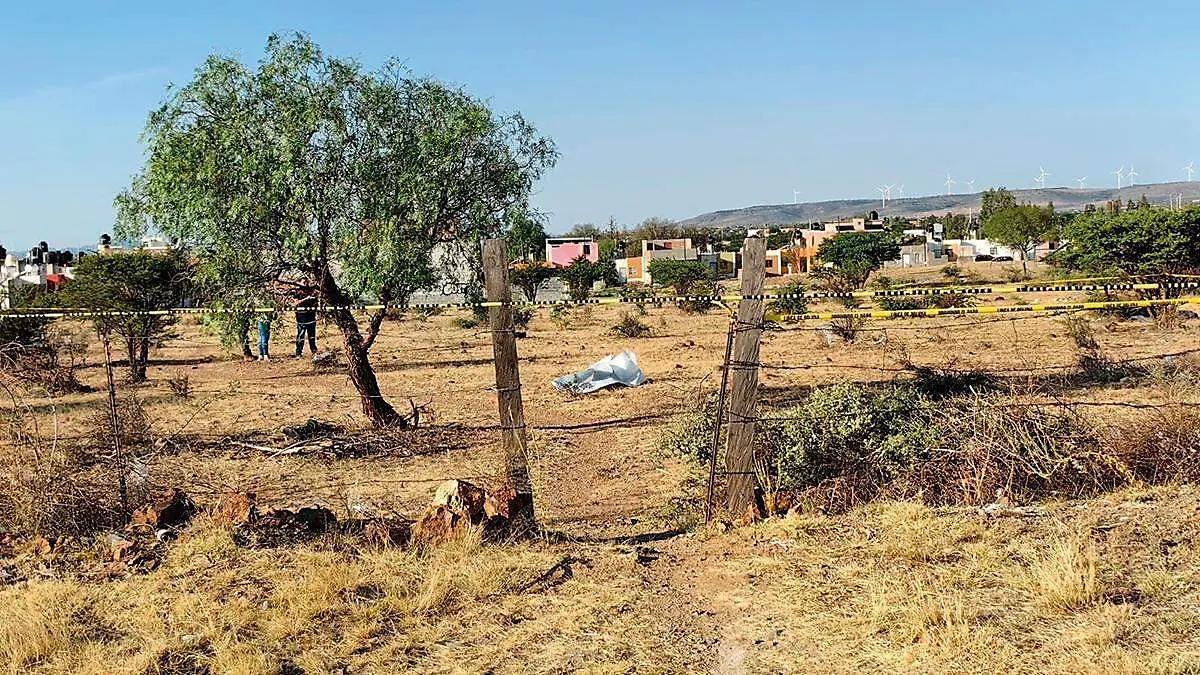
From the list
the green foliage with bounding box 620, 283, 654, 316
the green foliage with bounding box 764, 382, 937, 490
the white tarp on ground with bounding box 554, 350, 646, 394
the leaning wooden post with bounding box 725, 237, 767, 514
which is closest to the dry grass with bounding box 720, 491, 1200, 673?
the leaning wooden post with bounding box 725, 237, 767, 514

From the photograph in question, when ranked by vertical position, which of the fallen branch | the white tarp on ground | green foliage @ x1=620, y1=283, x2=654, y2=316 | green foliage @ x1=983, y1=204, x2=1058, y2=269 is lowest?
the fallen branch

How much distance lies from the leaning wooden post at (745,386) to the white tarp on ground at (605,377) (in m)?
7.87

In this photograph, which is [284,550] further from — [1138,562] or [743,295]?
[1138,562]

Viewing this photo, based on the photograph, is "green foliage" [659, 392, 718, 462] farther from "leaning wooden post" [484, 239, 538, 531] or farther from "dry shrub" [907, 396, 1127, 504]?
"leaning wooden post" [484, 239, 538, 531]

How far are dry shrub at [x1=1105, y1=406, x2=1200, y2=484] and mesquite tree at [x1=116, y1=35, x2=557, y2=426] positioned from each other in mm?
6859

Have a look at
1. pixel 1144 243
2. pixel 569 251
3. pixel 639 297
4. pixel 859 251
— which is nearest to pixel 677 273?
pixel 859 251

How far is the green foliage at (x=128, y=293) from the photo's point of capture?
1720cm

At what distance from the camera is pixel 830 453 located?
305 inches

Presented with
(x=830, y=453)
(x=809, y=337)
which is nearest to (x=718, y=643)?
(x=830, y=453)

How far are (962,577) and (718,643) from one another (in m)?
1.41

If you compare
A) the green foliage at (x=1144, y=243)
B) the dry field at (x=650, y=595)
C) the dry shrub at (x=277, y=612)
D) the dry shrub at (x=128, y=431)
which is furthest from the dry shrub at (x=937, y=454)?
the green foliage at (x=1144, y=243)

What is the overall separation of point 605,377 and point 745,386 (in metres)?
8.53

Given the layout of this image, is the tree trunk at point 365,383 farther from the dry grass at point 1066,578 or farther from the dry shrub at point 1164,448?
the dry grass at point 1066,578

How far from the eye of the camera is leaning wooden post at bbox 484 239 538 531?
6.88m
